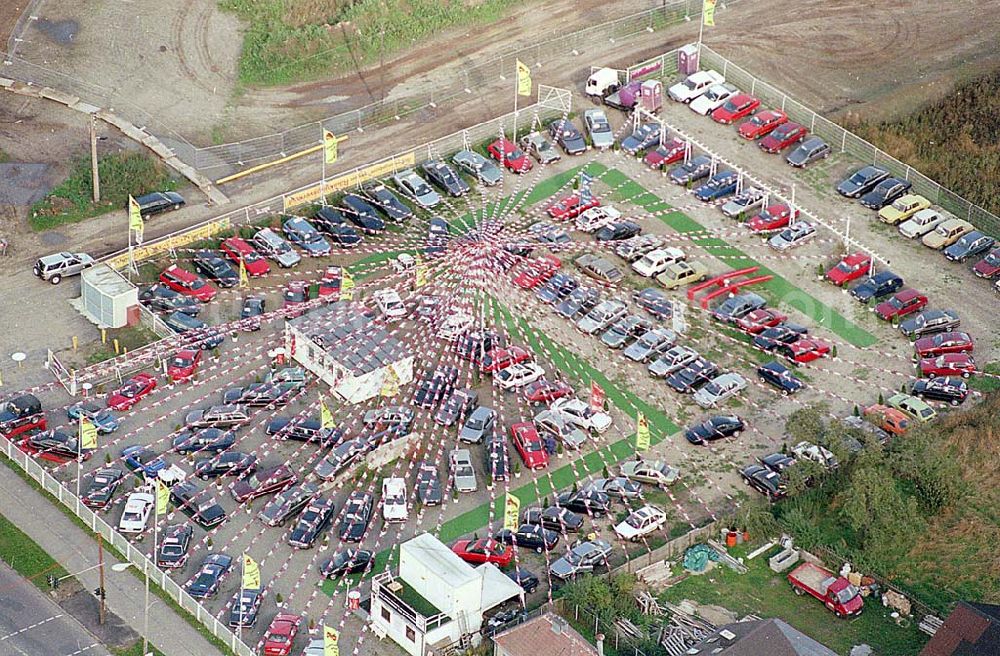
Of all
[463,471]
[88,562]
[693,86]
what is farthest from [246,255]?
[693,86]

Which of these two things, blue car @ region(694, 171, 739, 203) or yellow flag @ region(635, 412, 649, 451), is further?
blue car @ region(694, 171, 739, 203)

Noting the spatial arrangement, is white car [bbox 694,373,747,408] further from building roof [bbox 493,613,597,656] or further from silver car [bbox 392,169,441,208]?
silver car [bbox 392,169,441,208]

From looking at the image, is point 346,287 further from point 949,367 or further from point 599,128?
point 949,367

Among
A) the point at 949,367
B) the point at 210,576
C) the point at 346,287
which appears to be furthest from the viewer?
the point at 346,287

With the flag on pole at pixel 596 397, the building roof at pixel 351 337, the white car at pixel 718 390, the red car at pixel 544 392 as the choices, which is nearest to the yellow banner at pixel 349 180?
the building roof at pixel 351 337

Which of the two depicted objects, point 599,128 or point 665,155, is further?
point 599,128

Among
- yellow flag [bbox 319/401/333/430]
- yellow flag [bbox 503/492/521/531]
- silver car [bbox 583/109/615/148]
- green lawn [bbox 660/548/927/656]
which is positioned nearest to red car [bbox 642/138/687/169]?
silver car [bbox 583/109/615/148]
